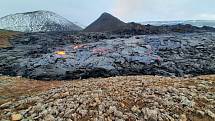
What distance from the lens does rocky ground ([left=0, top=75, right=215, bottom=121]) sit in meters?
11.9

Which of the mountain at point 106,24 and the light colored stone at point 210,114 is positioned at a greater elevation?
the light colored stone at point 210,114

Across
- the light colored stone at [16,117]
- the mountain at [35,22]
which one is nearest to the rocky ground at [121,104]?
the light colored stone at [16,117]

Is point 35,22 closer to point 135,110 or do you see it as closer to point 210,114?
point 135,110

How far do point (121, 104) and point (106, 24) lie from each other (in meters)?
79.0

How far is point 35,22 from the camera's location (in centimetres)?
13988

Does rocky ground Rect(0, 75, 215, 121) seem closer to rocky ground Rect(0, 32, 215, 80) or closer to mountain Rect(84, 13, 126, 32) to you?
rocky ground Rect(0, 32, 215, 80)

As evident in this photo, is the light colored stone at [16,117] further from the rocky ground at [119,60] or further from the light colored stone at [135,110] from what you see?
the rocky ground at [119,60]

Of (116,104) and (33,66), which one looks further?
(33,66)

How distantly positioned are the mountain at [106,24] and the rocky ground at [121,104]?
71.3m

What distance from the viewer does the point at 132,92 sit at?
1354cm

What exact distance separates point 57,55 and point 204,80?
24774 mm

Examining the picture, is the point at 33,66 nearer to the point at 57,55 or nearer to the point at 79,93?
the point at 57,55

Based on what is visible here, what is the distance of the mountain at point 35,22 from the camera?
13373 cm

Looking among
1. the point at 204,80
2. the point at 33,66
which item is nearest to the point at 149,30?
the point at 33,66
